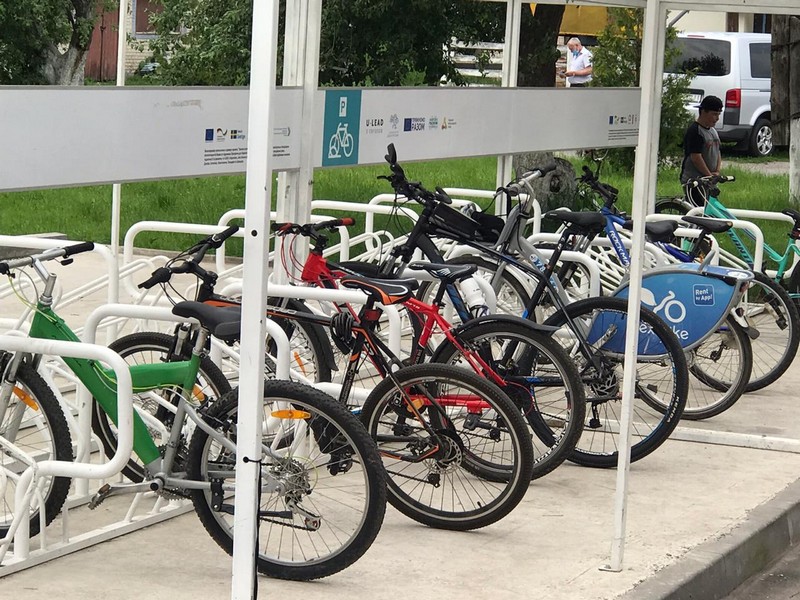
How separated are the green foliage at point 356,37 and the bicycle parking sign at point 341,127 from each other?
5.86 metres

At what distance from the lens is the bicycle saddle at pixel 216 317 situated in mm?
4758

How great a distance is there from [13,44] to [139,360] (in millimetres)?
7306

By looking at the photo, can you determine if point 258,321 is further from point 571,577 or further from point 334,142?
point 334,142

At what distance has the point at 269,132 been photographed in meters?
3.77

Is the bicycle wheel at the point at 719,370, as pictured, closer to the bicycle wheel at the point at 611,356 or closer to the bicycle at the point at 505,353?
the bicycle wheel at the point at 611,356

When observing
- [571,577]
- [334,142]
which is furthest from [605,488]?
[334,142]

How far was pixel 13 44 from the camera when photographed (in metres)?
12.2

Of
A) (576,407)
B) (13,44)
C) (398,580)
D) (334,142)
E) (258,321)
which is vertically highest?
(13,44)

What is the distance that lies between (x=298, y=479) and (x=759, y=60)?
2138 centimetres

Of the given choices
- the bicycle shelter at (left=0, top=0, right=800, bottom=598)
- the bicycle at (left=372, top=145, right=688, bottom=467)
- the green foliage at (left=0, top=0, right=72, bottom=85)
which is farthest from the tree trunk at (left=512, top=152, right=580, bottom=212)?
the bicycle at (left=372, top=145, right=688, bottom=467)

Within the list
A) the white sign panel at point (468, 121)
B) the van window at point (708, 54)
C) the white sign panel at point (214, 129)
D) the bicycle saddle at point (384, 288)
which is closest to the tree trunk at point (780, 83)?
the white sign panel at point (468, 121)

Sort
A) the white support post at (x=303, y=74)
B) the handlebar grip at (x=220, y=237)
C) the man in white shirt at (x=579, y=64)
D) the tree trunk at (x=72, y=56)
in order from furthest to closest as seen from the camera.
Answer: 1. the man in white shirt at (x=579, y=64)
2. the tree trunk at (x=72, y=56)
3. the white support post at (x=303, y=74)
4. the handlebar grip at (x=220, y=237)

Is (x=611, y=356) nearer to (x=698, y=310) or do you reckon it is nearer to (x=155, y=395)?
(x=698, y=310)

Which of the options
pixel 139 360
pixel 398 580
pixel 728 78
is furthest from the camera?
pixel 728 78
